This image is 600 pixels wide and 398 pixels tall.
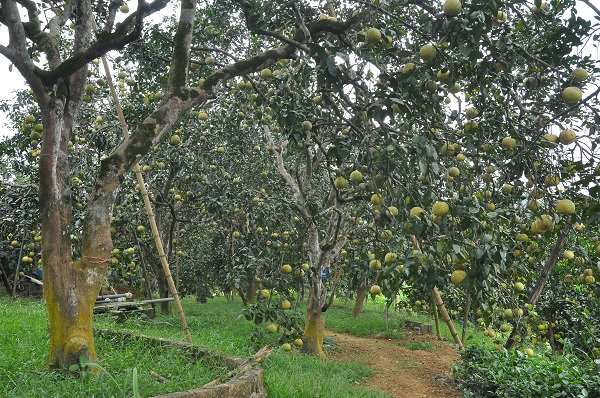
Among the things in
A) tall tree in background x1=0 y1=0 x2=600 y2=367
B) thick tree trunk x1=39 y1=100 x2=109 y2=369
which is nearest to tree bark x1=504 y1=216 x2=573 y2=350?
tall tree in background x1=0 y1=0 x2=600 y2=367

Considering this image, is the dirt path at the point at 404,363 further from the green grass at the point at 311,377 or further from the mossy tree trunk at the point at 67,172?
the mossy tree trunk at the point at 67,172

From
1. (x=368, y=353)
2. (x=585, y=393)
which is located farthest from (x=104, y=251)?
(x=368, y=353)

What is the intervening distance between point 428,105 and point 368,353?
220 inches

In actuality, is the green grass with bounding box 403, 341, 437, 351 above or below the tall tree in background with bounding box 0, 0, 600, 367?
below

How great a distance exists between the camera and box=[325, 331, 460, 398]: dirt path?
5730 millimetres

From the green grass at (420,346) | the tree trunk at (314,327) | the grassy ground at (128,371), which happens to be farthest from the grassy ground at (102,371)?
the green grass at (420,346)

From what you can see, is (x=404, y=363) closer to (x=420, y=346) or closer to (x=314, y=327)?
(x=420, y=346)

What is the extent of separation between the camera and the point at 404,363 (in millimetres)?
6980

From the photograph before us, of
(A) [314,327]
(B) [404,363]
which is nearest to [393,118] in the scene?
(A) [314,327]

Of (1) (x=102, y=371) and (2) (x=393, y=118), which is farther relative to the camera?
(1) (x=102, y=371)

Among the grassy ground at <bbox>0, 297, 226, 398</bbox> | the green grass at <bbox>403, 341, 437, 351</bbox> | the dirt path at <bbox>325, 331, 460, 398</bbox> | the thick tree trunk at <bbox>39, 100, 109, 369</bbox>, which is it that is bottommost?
the dirt path at <bbox>325, 331, 460, 398</bbox>

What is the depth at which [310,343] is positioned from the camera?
6.39 metres

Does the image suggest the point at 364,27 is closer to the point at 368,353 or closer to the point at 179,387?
the point at 179,387

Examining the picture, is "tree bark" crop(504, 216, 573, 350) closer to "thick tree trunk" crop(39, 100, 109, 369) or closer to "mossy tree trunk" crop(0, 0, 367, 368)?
"mossy tree trunk" crop(0, 0, 367, 368)
